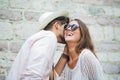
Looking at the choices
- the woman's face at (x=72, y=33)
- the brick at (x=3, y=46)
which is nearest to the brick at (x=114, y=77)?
the woman's face at (x=72, y=33)

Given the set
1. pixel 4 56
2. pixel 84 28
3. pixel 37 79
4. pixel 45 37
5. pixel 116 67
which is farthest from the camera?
pixel 116 67

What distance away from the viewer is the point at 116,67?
10.2 ft

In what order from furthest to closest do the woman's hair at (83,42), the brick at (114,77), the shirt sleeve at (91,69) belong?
1. the brick at (114,77)
2. the woman's hair at (83,42)
3. the shirt sleeve at (91,69)

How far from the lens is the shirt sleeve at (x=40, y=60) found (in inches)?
62.7

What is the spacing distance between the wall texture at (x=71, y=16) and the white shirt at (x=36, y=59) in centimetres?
101

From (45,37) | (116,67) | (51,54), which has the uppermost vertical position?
(45,37)

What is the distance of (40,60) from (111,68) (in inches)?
65.2

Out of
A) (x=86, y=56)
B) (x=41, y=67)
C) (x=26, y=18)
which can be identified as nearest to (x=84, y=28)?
(x=86, y=56)

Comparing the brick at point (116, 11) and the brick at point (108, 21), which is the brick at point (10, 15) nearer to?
the brick at point (108, 21)

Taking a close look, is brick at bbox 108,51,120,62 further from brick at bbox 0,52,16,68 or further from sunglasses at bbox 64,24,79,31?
brick at bbox 0,52,16,68

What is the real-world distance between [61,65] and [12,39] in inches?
31.8

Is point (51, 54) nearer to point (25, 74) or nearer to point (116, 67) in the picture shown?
point (25, 74)

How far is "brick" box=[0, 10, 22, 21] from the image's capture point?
2738 mm

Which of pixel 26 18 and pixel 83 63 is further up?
pixel 26 18
